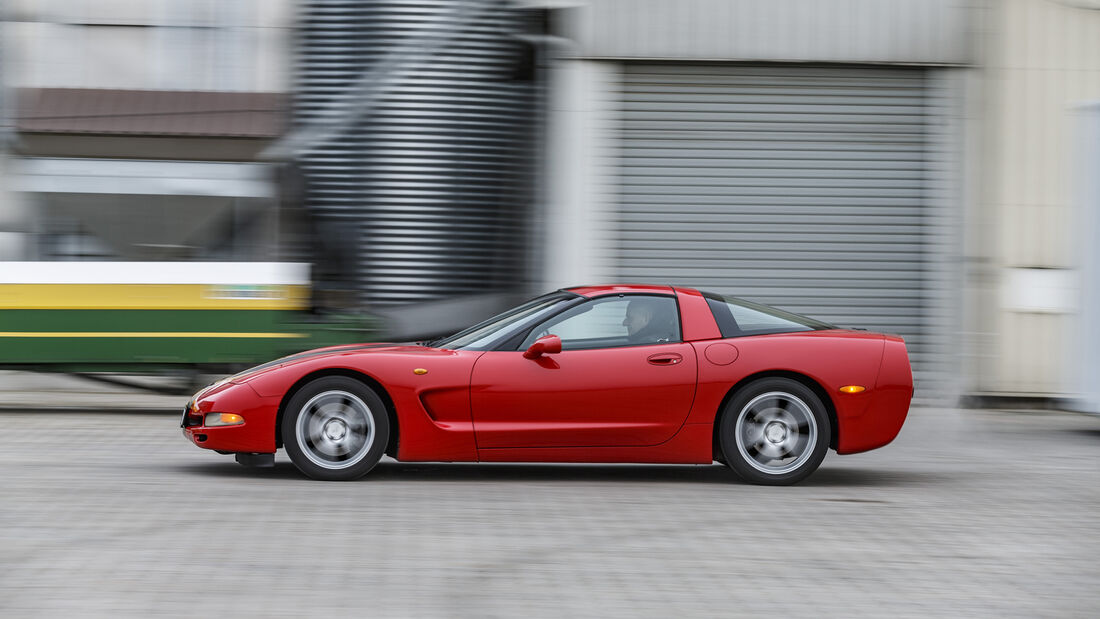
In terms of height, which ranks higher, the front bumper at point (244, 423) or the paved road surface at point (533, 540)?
the front bumper at point (244, 423)

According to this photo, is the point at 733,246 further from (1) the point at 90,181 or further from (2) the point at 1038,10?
(1) the point at 90,181

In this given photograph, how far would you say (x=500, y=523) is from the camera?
6.20 metres

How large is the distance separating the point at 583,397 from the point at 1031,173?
8497 mm

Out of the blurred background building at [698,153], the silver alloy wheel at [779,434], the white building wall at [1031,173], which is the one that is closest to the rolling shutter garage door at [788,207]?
the blurred background building at [698,153]

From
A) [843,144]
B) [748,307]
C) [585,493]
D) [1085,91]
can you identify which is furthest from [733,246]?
[585,493]

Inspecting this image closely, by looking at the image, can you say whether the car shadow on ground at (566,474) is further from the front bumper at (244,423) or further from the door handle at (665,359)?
the door handle at (665,359)

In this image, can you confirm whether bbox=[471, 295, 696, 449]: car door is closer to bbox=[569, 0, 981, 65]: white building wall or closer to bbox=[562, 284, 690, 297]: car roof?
bbox=[562, 284, 690, 297]: car roof

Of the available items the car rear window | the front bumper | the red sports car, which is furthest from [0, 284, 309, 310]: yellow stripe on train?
the car rear window

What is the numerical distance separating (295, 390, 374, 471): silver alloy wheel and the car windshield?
0.64 m

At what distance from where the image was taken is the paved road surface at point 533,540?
4727 millimetres

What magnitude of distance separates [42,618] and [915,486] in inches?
209

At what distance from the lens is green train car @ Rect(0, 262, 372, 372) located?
11195mm

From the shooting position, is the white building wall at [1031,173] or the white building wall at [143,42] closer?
the white building wall at [1031,173]

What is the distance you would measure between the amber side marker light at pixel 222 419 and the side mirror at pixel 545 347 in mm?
1668
